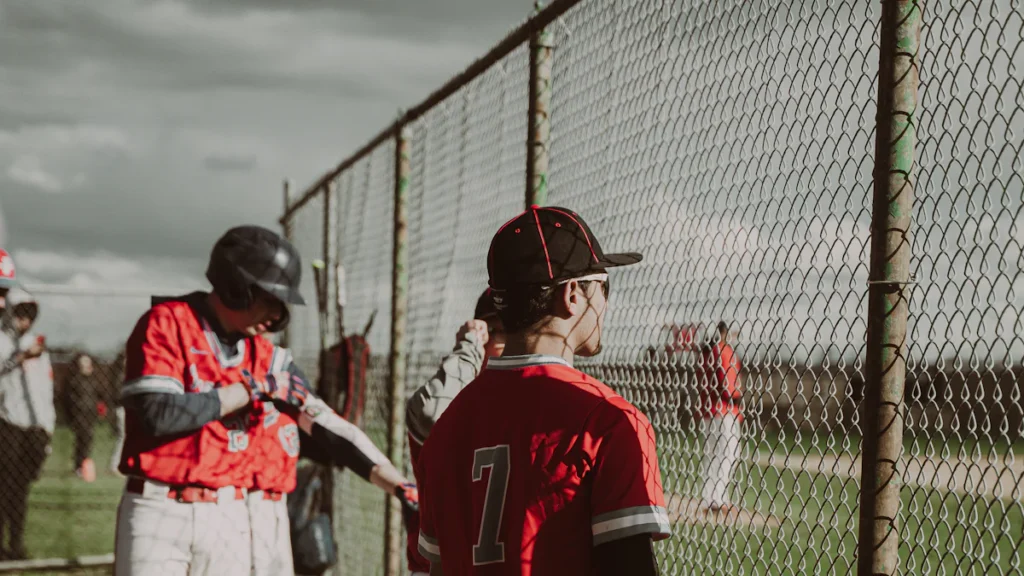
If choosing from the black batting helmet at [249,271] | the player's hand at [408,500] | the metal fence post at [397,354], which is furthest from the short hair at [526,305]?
the metal fence post at [397,354]

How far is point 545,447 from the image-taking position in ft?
6.51

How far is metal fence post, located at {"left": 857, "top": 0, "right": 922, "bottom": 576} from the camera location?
2076 mm

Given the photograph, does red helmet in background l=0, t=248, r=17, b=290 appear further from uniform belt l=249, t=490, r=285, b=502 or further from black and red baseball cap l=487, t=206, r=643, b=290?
Result: black and red baseball cap l=487, t=206, r=643, b=290

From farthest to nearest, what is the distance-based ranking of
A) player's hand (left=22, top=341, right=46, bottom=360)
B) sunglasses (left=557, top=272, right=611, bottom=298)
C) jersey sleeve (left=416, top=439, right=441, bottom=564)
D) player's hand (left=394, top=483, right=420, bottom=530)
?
player's hand (left=22, top=341, right=46, bottom=360) → player's hand (left=394, top=483, right=420, bottom=530) → jersey sleeve (left=416, top=439, right=441, bottom=564) → sunglasses (left=557, top=272, right=611, bottom=298)

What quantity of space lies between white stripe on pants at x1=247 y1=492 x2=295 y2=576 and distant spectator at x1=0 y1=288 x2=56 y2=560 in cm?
542

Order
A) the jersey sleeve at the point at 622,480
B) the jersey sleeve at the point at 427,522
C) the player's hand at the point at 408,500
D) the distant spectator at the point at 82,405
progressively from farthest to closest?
1. the distant spectator at the point at 82,405
2. the player's hand at the point at 408,500
3. the jersey sleeve at the point at 427,522
4. the jersey sleeve at the point at 622,480

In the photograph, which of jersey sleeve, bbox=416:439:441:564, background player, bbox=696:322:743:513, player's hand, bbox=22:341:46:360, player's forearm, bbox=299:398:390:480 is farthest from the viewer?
player's hand, bbox=22:341:46:360

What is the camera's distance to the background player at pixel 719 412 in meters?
2.79

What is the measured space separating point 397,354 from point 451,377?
84.5 inches

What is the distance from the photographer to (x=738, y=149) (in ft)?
8.75

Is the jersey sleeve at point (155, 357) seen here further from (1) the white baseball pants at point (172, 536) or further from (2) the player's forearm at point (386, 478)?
(2) the player's forearm at point (386, 478)

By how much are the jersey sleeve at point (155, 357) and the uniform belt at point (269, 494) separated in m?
0.56

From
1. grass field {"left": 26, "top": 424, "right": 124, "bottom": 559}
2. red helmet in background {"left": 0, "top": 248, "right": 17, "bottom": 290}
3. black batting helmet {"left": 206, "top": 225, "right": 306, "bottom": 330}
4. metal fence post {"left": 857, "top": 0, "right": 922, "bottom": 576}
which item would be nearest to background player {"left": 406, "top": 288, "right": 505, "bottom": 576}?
black batting helmet {"left": 206, "top": 225, "right": 306, "bottom": 330}

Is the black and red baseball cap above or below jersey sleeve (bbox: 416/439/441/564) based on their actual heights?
above
